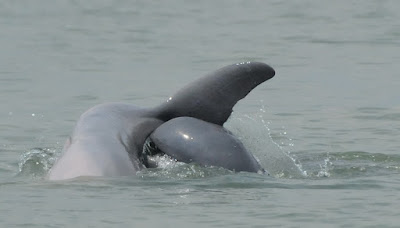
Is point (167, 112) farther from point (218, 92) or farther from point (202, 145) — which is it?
point (202, 145)

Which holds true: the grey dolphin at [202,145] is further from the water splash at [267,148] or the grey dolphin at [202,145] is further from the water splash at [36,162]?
the water splash at [36,162]

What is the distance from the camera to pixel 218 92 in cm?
1285

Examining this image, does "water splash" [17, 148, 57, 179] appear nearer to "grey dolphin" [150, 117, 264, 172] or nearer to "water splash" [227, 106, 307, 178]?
"grey dolphin" [150, 117, 264, 172]

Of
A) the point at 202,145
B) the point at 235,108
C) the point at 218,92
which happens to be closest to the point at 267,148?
the point at 218,92

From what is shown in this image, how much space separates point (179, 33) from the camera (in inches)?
1019

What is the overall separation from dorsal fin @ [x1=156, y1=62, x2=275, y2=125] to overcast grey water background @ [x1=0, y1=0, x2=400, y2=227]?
2.52ft

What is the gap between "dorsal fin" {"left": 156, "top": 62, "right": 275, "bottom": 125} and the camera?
42.1 feet

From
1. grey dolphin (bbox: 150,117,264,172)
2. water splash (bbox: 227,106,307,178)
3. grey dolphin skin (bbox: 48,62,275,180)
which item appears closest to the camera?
grey dolphin (bbox: 150,117,264,172)

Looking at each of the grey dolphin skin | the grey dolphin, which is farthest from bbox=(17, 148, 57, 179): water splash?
the grey dolphin

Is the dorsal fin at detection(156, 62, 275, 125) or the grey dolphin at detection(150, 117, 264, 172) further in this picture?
the dorsal fin at detection(156, 62, 275, 125)

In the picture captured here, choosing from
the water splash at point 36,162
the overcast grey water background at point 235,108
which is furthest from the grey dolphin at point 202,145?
the water splash at point 36,162

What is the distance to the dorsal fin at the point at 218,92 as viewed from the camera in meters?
12.8

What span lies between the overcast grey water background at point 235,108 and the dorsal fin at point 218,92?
2.52ft

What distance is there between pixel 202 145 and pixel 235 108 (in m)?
5.26
